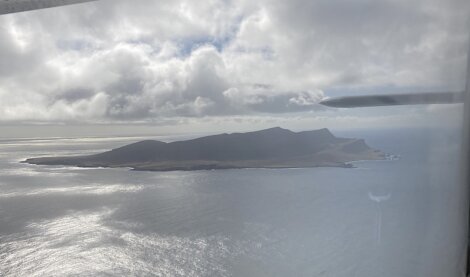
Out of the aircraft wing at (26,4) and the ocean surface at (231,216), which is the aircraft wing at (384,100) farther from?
the aircraft wing at (26,4)

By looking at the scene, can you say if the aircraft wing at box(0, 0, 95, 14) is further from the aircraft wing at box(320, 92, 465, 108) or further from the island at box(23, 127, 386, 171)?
the aircraft wing at box(320, 92, 465, 108)

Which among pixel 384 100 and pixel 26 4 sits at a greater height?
pixel 26 4

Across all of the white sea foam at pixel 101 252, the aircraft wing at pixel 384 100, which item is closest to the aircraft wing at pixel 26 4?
the white sea foam at pixel 101 252

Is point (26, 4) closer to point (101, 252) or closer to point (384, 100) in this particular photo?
point (101, 252)

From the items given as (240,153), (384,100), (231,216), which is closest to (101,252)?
(231,216)

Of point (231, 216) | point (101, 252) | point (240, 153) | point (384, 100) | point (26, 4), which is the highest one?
point (26, 4)

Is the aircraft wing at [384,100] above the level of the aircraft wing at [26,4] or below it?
below
